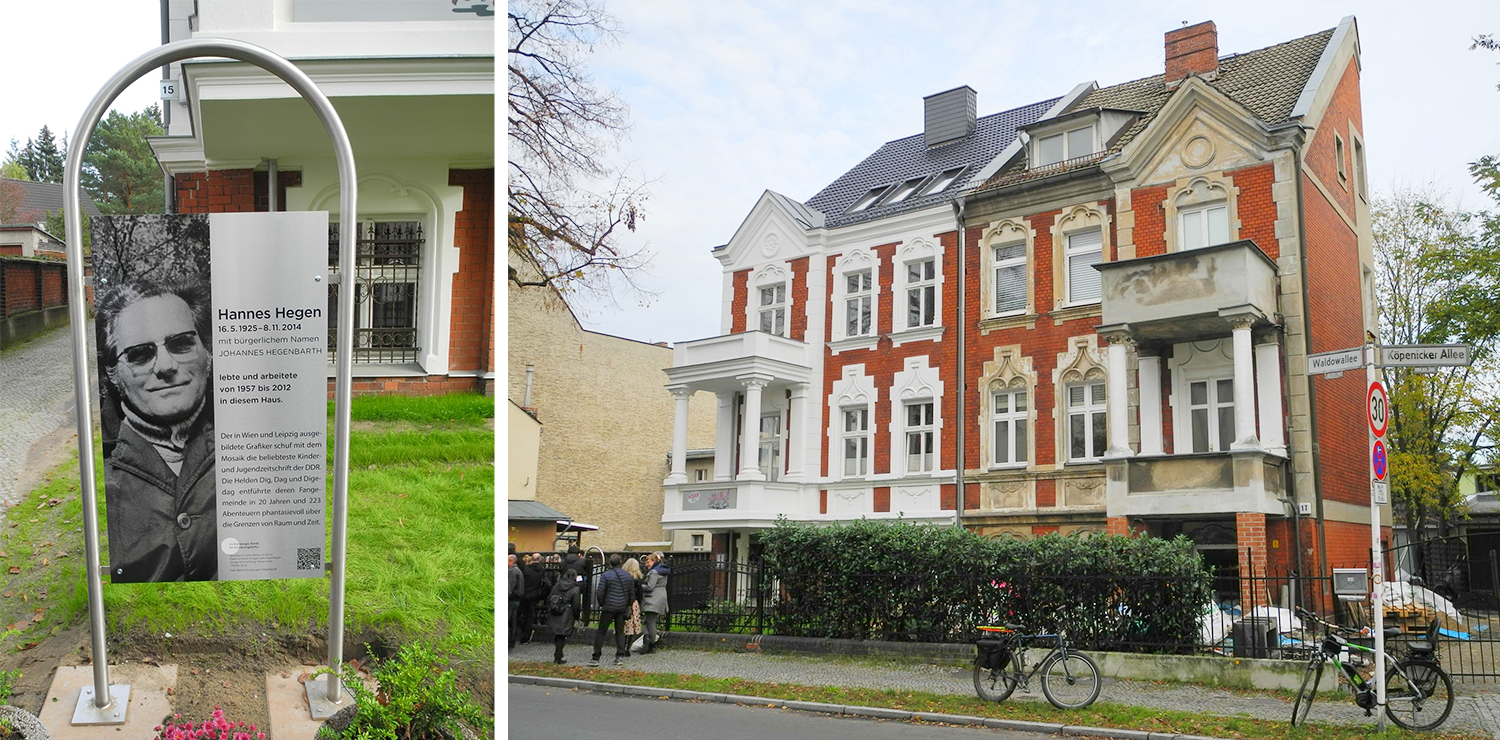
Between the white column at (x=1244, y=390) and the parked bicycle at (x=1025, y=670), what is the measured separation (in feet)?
21.5

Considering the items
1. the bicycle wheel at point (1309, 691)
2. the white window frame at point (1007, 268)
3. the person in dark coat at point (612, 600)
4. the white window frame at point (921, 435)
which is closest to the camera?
the bicycle wheel at point (1309, 691)

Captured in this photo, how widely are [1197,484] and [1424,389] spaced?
6392mm

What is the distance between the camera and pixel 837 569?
42.7 feet

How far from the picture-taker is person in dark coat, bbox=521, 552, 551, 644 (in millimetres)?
13328

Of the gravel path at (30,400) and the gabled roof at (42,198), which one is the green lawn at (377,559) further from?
the gabled roof at (42,198)

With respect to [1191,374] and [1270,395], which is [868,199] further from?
[1270,395]

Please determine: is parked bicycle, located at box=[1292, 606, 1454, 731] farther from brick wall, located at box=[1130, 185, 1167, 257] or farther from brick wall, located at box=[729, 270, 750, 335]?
brick wall, located at box=[729, 270, 750, 335]

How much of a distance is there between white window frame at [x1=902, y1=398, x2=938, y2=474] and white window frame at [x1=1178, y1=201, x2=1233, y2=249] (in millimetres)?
4828

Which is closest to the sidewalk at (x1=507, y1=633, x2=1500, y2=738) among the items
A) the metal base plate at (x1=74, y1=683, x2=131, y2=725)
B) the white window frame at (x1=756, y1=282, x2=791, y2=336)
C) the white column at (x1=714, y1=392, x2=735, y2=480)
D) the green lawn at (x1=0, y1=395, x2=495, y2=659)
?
the green lawn at (x1=0, y1=395, x2=495, y2=659)

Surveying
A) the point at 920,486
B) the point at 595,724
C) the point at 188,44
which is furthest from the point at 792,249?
the point at 188,44

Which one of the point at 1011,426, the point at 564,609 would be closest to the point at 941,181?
the point at 1011,426

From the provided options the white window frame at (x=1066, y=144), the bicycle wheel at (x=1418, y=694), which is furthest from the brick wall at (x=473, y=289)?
the white window frame at (x=1066, y=144)

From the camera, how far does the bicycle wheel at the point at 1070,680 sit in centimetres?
877

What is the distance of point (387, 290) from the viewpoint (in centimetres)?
977
